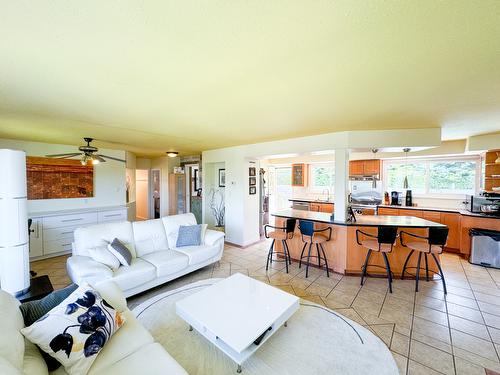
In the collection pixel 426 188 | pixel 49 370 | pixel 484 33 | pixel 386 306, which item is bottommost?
pixel 386 306

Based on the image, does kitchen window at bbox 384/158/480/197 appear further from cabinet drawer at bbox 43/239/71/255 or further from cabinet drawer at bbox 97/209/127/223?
cabinet drawer at bbox 43/239/71/255

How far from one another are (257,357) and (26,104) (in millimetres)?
3463

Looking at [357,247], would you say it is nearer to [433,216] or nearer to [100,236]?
[433,216]

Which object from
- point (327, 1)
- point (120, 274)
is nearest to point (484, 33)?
point (327, 1)

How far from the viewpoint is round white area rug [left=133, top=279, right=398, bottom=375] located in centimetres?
180

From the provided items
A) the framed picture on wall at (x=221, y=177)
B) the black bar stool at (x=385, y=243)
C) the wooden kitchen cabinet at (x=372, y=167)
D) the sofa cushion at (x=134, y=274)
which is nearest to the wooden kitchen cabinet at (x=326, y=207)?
the wooden kitchen cabinet at (x=372, y=167)

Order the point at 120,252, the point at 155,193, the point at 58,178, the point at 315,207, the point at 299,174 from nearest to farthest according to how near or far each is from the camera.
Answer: the point at 120,252 < the point at 58,178 < the point at 315,207 < the point at 299,174 < the point at 155,193

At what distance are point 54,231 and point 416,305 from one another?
6.43 metres

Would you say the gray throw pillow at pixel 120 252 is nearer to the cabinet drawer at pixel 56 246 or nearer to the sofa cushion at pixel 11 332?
the sofa cushion at pixel 11 332

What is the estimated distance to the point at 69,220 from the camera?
4.66 m

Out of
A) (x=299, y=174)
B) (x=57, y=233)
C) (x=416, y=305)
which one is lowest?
(x=416, y=305)

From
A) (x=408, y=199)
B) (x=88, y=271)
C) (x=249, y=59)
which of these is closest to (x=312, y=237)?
(x=249, y=59)

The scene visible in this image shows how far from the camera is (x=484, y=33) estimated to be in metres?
1.19

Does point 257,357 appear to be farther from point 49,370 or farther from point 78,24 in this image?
point 78,24
